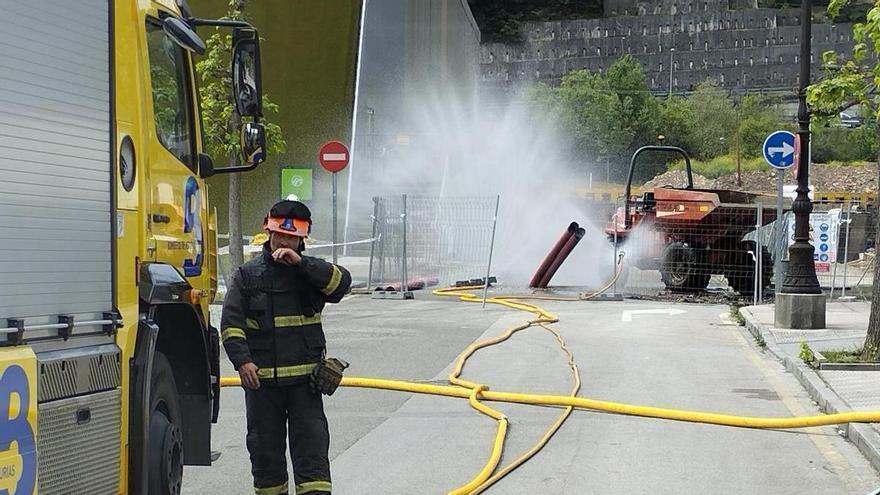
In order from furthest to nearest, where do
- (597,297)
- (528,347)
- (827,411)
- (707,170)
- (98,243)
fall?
(707,170) < (597,297) < (528,347) < (827,411) < (98,243)

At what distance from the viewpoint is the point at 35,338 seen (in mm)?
4059

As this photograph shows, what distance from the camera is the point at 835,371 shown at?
38.0 ft

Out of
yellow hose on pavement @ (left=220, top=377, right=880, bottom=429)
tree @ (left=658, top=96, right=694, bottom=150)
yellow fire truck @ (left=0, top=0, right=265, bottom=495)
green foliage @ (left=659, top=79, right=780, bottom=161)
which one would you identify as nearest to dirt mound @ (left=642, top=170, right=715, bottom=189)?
tree @ (left=658, top=96, right=694, bottom=150)

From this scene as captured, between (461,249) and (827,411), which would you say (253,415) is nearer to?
(827,411)

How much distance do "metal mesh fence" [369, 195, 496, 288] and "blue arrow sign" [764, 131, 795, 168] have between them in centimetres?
685

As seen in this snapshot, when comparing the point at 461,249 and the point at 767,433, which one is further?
the point at 461,249

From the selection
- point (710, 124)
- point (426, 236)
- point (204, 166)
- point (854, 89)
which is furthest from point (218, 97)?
point (710, 124)

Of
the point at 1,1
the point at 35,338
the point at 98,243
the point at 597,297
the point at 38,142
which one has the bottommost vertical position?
the point at 597,297

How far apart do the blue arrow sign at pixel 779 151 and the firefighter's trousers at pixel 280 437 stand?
12.5 meters

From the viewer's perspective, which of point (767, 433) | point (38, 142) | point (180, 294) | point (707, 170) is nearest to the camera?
point (38, 142)

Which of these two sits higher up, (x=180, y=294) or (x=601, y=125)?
(x=601, y=125)

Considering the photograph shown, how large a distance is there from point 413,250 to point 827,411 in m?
13.7

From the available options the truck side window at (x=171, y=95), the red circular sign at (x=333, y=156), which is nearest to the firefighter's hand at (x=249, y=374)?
the truck side window at (x=171, y=95)

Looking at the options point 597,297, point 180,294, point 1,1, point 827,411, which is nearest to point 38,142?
point 1,1
